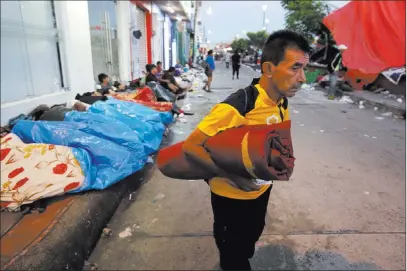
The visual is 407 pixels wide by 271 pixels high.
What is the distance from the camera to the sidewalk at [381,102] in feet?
25.9

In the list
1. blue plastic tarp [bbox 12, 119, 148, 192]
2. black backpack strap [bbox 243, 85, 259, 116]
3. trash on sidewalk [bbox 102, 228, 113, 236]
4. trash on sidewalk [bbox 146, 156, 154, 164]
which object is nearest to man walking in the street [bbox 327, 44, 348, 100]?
trash on sidewalk [bbox 146, 156, 154, 164]

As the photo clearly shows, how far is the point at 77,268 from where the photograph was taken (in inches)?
82.0

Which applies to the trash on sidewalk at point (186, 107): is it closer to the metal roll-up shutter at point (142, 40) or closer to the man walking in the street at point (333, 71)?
the metal roll-up shutter at point (142, 40)

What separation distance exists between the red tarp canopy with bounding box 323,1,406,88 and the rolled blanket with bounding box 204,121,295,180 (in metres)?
4.76

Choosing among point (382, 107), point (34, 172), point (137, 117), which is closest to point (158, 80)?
point (137, 117)

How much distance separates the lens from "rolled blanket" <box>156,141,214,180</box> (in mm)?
1260

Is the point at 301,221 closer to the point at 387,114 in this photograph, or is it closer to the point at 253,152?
the point at 253,152

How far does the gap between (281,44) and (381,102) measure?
8.89 metres

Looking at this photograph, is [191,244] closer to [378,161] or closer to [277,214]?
[277,214]

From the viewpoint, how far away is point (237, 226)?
61.1 inches

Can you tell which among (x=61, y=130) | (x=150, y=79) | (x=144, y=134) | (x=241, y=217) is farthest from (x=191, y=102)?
(x=241, y=217)

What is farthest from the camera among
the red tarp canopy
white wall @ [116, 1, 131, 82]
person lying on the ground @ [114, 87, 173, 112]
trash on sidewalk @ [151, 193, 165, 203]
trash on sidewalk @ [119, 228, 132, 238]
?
white wall @ [116, 1, 131, 82]

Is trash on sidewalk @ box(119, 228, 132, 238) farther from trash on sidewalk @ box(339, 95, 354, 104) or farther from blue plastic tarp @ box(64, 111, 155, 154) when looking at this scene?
trash on sidewalk @ box(339, 95, 354, 104)

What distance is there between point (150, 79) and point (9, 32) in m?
4.04
